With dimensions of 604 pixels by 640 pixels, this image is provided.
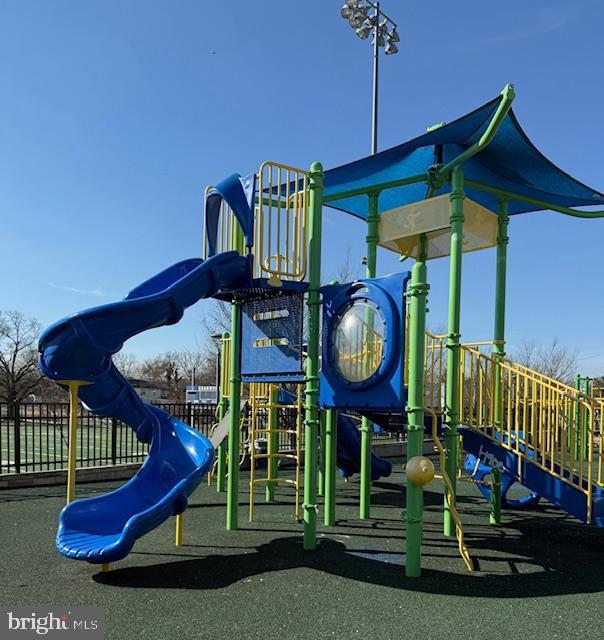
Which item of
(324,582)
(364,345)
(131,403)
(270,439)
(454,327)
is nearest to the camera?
(324,582)

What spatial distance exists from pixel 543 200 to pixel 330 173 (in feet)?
11.9

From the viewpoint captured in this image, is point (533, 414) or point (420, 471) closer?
point (420, 471)

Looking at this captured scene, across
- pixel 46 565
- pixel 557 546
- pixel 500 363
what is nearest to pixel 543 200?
pixel 500 363

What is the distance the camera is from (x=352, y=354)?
24.9ft

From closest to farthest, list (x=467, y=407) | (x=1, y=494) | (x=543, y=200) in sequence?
(x=467, y=407)
(x=543, y=200)
(x=1, y=494)

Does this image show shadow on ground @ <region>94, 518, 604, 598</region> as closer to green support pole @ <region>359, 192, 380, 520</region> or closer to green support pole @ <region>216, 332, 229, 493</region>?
green support pole @ <region>359, 192, 380, 520</region>

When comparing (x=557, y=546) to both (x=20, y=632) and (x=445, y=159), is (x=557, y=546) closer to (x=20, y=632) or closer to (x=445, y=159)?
(x=445, y=159)

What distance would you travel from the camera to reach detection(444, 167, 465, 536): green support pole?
7828 mm

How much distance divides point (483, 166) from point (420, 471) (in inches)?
189

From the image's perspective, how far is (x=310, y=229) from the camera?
7.87 m

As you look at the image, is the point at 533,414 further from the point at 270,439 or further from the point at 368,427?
the point at 270,439

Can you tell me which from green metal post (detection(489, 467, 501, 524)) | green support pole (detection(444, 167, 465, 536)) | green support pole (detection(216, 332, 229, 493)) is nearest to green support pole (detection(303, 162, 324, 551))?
green support pole (detection(444, 167, 465, 536))

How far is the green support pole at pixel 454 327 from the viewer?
7828 millimetres

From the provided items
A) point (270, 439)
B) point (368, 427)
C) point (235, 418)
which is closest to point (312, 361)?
point (235, 418)
